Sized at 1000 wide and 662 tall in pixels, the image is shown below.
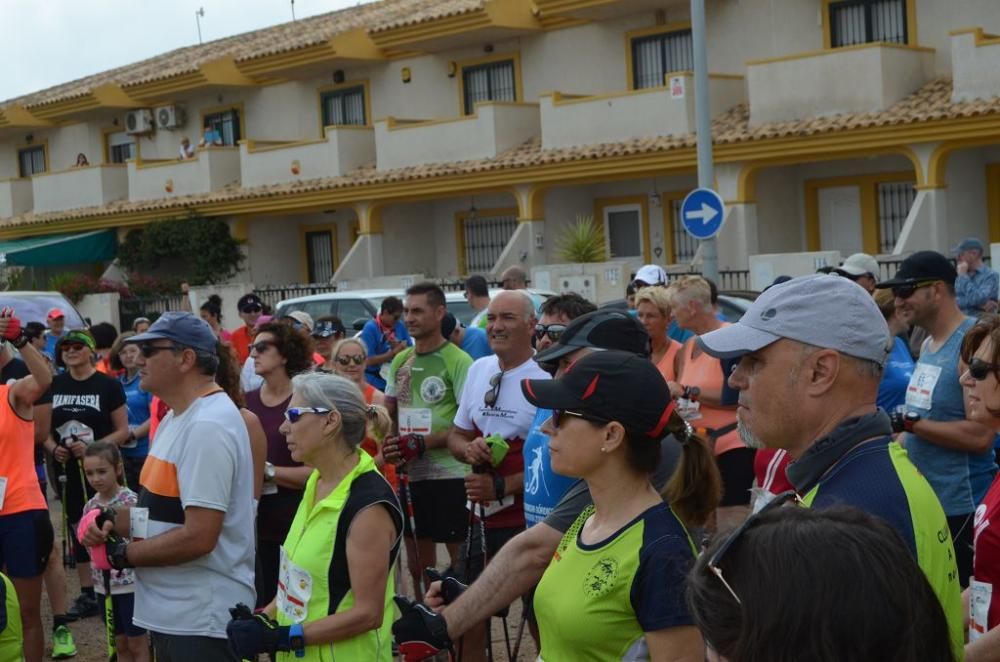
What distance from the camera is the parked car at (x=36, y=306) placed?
1516 centimetres

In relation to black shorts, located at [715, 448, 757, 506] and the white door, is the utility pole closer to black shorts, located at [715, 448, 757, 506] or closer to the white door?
the white door

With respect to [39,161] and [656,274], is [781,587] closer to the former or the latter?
[656,274]

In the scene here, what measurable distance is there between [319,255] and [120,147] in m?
8.58

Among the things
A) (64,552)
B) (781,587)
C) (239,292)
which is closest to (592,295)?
(239,292)

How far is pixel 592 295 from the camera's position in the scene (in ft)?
74.7

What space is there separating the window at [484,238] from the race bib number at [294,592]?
2476 centimetres

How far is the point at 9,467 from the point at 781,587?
240 inches

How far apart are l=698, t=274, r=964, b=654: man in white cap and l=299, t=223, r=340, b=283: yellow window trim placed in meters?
30.3

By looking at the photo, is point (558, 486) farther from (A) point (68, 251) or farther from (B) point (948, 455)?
(A) point (68, 251)

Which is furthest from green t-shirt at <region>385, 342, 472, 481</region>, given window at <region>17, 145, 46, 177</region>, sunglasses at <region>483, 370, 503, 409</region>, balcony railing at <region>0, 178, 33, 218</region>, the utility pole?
window at <region>17, 145, 46, 177</region>

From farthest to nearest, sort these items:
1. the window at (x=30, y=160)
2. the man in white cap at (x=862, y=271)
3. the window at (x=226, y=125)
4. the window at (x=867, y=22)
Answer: the window at (x=30, y=160), the window at (x=226, y=125), the window at (x=867, y=22), the man in white cap at (x=862, y=271)

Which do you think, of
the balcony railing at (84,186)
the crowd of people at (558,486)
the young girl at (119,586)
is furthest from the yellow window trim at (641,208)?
the young girl at (119,586)

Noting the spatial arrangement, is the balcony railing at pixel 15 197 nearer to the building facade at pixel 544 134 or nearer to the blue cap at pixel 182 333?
the building facade at pixel 544 134

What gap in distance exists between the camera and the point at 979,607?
3592 mm
